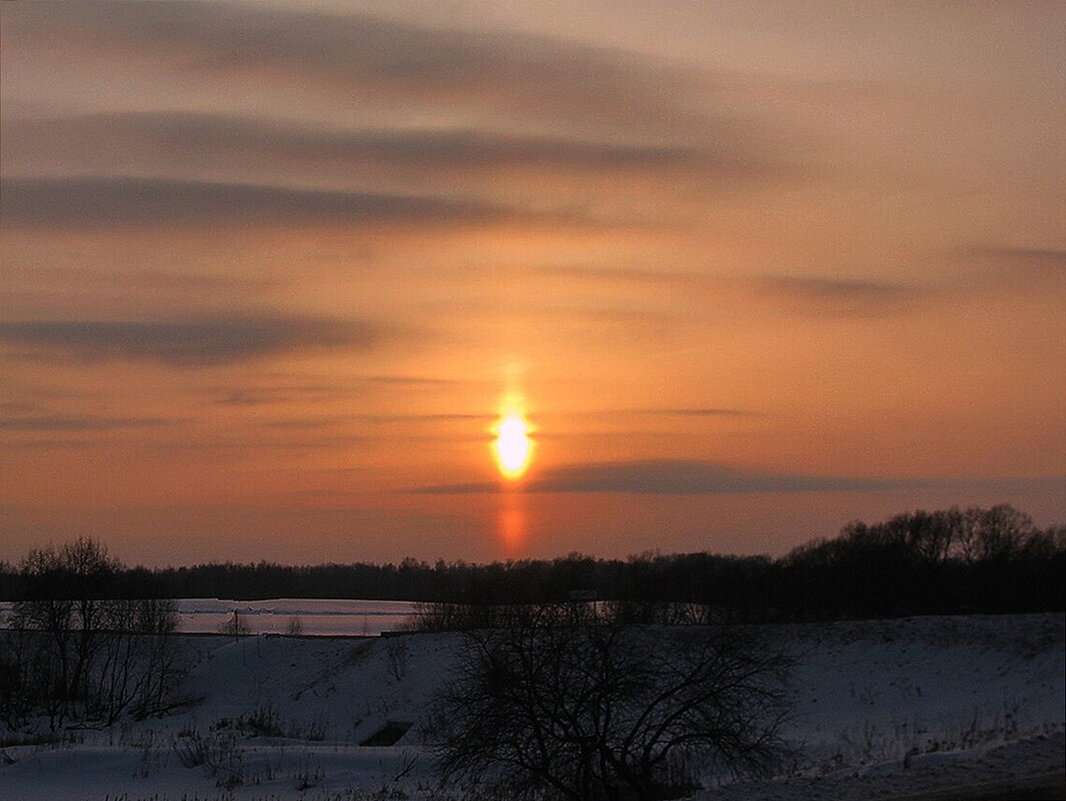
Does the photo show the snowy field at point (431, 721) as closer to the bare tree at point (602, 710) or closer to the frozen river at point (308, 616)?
the bare tree at point (602, 710)

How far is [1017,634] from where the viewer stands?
51.8 feet

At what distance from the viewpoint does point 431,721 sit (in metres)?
50.2

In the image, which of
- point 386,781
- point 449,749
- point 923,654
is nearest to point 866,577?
point 923,654

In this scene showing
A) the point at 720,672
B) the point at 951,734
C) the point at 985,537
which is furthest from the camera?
the point at 720,672

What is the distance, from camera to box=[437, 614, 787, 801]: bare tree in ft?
85.8

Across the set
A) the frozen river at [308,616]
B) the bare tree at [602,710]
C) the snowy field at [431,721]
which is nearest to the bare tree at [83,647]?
the snowy field at [431,721]

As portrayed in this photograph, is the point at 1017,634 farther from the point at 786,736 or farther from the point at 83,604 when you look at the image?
the point at 83,604

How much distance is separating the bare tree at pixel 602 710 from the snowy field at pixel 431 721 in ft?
3.94

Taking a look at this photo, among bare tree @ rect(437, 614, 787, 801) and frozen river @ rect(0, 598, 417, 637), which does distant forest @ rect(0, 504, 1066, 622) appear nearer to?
bare tree @ rect(437, 614, 787, 801)

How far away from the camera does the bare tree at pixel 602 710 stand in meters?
26.1

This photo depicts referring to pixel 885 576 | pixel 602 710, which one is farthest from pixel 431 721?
pixel 885 576

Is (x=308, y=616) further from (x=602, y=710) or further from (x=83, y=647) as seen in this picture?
(x=602, y=710)

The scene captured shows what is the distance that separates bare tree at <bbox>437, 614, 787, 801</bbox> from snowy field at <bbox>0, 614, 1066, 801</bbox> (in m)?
1.20

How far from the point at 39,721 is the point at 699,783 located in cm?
5378
